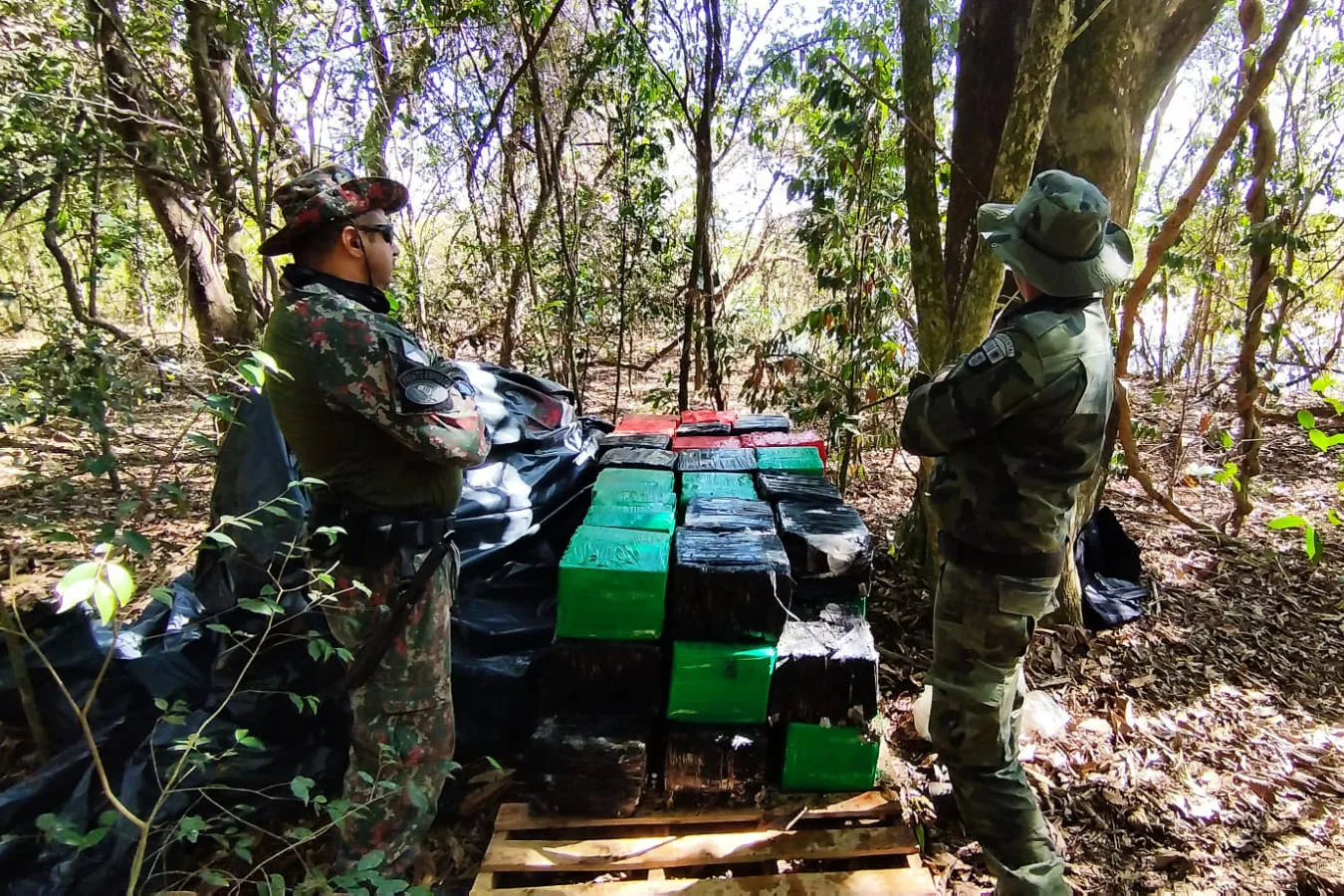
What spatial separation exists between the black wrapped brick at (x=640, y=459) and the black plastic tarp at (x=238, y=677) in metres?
0.46

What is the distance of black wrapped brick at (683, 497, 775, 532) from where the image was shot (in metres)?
2.51

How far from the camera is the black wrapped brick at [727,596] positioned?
217cm

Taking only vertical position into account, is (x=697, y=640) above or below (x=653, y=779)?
above

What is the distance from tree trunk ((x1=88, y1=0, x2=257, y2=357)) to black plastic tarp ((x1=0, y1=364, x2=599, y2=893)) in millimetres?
941

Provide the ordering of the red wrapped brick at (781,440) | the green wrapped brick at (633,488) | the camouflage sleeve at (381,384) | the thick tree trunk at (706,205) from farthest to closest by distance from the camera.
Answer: the thick tree trunk at (706,205)
the red wrapped brick at (781,440)
the green wrapped brick at (633,488)
the camouflage sleeve at (381,384)

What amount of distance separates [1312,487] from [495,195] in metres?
7.30

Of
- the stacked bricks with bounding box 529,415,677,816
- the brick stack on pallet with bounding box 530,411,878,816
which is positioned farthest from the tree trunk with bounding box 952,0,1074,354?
the stacked bricks with bounding box 529,415,677,816

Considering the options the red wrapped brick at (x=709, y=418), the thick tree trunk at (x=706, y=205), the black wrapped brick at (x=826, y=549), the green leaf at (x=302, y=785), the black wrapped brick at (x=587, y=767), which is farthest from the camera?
the thick tree trunk at (x=706, y=205)

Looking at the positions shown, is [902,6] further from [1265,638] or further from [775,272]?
[775,272]

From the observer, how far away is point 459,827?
7.95 feet

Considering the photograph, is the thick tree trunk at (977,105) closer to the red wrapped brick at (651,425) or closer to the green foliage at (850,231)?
the green foliage at (850,231)

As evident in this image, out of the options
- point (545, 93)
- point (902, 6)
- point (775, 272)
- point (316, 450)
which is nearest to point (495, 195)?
point (545, 93)

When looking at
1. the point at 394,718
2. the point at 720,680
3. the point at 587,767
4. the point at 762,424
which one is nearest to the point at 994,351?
the point at 720,680

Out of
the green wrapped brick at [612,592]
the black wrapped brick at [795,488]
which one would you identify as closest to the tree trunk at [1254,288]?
the black wrapped brick at [795,488]
